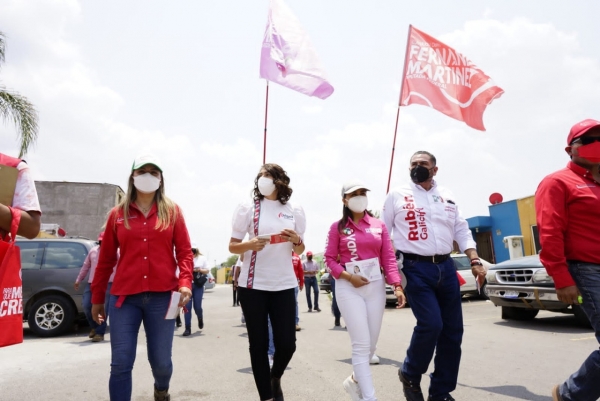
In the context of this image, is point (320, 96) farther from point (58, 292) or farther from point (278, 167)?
point (58, 292)

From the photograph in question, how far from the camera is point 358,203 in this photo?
4309mm

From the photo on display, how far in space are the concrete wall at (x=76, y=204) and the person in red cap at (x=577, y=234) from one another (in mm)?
36067

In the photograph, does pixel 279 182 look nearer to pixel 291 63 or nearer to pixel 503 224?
pixel 291 63

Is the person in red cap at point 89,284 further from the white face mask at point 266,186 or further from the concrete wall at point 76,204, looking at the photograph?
the concrete wall at point 76,204

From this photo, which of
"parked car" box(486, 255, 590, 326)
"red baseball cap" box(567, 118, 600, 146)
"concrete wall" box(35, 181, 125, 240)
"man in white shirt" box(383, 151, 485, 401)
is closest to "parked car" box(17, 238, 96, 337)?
"man in white shirt" box(383, 151, 485, 401)

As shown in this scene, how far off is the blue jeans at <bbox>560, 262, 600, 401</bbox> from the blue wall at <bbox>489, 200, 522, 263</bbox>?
20415mm

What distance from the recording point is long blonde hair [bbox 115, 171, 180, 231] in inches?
140

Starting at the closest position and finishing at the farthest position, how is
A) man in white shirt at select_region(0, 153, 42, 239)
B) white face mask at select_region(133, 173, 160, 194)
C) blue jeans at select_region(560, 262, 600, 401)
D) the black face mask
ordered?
1. man in white shirt at select_region(0, 153, 42, 239)
2. blue jeans at select_region(560, 262, 600, 401)
3. white face mask at select_region(133, 173, 160, 194)
4. the black face mask

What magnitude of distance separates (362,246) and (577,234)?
163cm

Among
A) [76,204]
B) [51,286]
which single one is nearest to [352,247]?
[51,286]

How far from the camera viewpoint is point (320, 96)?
714 centimetres

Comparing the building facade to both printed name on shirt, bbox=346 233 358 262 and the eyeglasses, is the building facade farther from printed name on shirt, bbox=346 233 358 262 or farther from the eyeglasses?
the eyeglasses

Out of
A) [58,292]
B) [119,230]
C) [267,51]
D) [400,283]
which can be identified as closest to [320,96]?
[267,51]

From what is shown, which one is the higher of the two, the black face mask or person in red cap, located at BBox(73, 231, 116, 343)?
the black face mask
